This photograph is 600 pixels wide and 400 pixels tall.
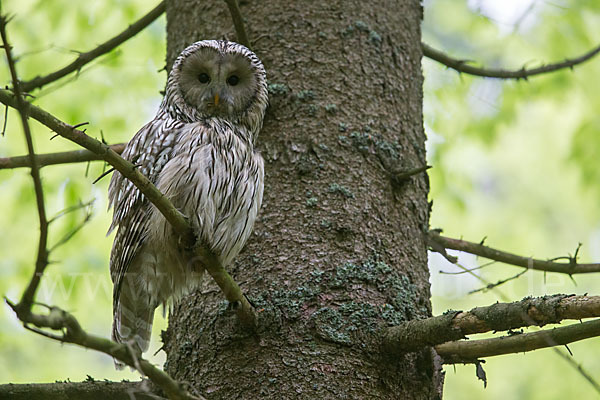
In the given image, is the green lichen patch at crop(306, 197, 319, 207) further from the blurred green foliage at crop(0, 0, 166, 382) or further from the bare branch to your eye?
the blurred green foliage at crop(0, 0, 166, 382)

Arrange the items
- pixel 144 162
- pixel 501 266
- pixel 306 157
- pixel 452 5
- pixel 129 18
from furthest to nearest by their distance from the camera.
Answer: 1. pixel 501 266
2. pixel 452 5
3. pixel 129 18
4. pixel 144 162
5. pixel 306 157

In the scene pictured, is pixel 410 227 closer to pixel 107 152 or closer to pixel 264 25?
pixel 264 25

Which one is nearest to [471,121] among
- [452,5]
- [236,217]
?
[452,5]

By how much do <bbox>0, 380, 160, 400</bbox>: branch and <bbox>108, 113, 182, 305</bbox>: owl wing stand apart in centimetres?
72

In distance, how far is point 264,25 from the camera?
3357 mm

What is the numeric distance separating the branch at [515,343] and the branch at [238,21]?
1.67 meters

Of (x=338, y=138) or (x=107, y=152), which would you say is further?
(x=338, y=138)

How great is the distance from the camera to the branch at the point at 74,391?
2.40 m

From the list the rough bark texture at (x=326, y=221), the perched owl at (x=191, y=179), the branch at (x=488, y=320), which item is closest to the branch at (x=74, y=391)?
the rough bark texture at (x=326, y=221)

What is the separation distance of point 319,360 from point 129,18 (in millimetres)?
3206

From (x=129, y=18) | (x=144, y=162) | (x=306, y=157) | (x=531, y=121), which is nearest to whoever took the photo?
(x=306, y=157)

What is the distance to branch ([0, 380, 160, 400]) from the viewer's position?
2400 mm

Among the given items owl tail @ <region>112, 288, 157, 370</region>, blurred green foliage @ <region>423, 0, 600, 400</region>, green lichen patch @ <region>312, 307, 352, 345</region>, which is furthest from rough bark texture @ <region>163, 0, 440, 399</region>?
blurred green foliage @ <region>423, 0, 600, 400</region>

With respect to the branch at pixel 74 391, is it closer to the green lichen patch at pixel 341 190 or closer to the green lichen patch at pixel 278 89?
the green lichen patch at pixel 341 190
